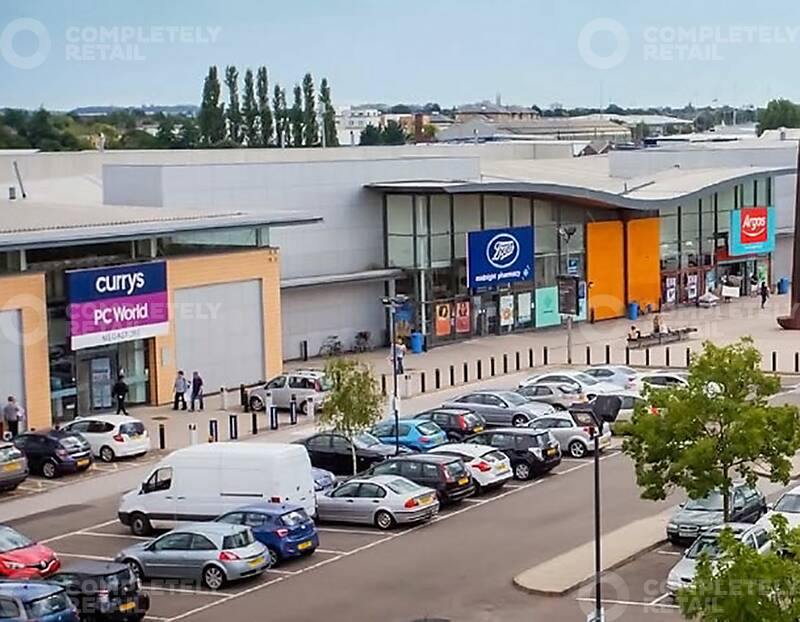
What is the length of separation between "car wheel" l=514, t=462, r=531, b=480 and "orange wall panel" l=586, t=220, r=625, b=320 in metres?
27.2

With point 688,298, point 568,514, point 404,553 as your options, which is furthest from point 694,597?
point 688,298

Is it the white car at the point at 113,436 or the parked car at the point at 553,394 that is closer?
the white car at the point at 113,436

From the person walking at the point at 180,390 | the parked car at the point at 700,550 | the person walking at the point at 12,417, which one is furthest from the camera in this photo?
the person walking at the point at 180,390

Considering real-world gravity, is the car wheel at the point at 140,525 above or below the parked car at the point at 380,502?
below

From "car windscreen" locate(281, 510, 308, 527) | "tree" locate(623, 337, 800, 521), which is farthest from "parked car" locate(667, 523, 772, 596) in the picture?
"car windscreen" locate(281, 510, 308, 527)

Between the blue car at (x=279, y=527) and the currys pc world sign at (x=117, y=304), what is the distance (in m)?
14.1

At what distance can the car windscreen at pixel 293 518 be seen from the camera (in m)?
24.6

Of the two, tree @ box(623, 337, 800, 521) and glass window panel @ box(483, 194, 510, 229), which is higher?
glass window panel @ box(483, 194, 510, 229)

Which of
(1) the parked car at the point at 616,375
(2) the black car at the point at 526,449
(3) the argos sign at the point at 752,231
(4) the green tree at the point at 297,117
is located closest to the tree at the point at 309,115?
(4) the green tree at the point at 297,117

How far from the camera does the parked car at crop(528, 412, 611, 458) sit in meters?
33.4

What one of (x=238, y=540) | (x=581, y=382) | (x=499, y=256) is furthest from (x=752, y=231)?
(x=238, y=540)

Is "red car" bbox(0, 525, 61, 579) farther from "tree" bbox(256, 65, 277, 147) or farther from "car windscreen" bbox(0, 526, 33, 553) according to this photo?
"tree" bbox(256, 65, 277, 147)

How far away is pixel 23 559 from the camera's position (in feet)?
76.7

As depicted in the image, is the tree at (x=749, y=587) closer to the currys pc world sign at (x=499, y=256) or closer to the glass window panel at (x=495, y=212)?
the currys pc world sign at (x=499, y=256)
